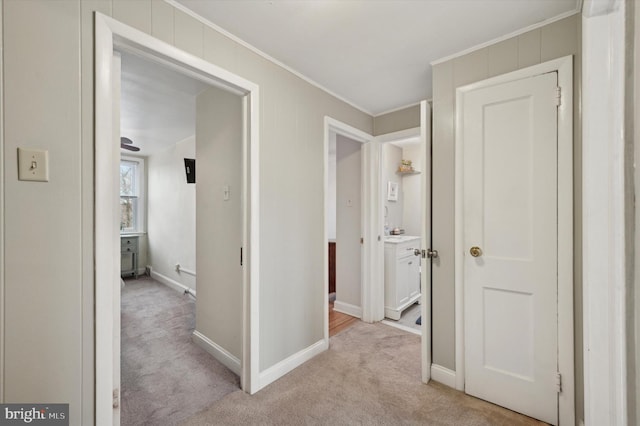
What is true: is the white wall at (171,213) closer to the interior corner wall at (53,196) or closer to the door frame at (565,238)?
the interior corner wall at (53,196)

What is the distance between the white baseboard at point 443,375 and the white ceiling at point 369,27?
2.27 metres

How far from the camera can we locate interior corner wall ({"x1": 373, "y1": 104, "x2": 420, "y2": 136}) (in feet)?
9.55

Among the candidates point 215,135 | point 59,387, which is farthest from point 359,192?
point 59,387

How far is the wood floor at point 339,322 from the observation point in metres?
2.96

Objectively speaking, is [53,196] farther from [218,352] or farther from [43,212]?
[218,352]

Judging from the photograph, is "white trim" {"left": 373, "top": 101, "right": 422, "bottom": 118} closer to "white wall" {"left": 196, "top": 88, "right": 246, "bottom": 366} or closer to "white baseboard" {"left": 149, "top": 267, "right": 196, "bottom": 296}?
"white wall" {"left": 196, "top": 88, "right": 246, "bottom": 366}

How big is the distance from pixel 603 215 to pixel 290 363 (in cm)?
208

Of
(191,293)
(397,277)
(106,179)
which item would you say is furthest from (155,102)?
(397,277)

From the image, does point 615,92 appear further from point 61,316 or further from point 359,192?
point 359,192

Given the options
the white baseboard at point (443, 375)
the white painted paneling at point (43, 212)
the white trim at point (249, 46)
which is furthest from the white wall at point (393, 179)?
Answer: the white painted paneling at point (43, 212)

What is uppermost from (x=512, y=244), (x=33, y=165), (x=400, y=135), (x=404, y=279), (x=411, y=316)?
(x=400, y=135)

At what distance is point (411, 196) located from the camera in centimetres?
502

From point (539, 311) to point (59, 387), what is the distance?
8.08 feet

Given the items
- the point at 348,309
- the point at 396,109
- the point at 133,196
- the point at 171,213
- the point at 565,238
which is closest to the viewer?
the point at 565,238
